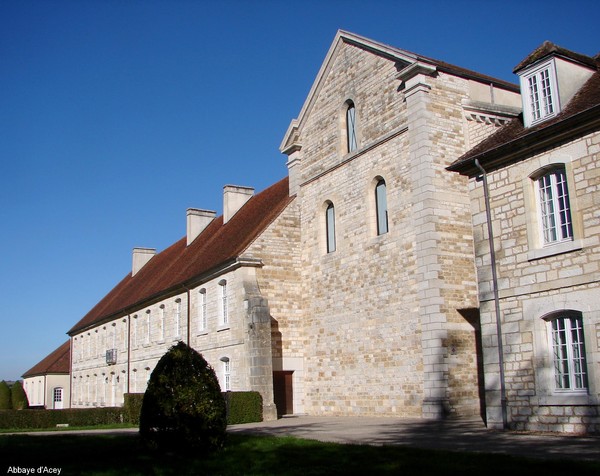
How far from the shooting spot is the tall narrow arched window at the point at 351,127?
2356 cm

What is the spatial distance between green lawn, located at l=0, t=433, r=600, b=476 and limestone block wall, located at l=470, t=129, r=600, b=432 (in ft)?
11.8

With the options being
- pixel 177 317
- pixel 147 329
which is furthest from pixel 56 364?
pixel 177 317

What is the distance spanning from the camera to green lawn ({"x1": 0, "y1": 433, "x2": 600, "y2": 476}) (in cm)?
922

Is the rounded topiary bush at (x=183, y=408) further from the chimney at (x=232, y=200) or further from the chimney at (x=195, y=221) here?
the chimney at (x=195, y=221)

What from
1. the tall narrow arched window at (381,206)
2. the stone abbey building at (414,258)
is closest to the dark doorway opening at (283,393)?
the stone abbey building at (414,258)

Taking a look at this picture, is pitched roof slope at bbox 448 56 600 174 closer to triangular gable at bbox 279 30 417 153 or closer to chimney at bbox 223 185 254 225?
triangular gable at bbox 279 30 417 153

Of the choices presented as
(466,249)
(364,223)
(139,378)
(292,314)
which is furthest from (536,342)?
(139,378)

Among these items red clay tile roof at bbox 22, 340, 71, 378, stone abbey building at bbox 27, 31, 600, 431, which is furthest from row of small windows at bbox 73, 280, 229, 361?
red clay tile roof at bbox 22, 340, 71, 378

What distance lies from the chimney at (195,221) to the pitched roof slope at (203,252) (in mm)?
589

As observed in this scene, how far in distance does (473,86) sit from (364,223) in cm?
545

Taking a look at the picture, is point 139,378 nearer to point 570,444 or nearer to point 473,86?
point 473,86

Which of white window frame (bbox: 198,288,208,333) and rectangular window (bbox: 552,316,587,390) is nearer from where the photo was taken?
rectangular window (bbox: 552,316,587,390)

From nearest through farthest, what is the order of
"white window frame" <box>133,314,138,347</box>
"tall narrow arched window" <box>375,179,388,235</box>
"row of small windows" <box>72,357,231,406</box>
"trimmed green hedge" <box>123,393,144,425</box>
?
"tall narrow arched window" <box>375,179,388,235</box>, "trimmed green hedge" <box>123,393,144,425</box>, "row of small windows" <box>72,357,231,406</box>, "white window frame" <box>133,314,138,347</box>

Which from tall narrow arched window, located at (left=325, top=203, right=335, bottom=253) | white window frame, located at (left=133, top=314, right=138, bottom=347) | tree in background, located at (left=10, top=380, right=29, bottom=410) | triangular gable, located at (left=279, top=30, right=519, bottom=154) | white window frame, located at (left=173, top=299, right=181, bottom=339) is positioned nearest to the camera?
triangular gable, located at (left=279, top=30, right=519, bottom=154)
